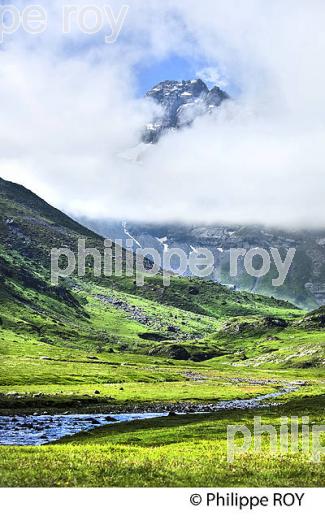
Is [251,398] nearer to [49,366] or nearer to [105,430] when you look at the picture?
[105,430]

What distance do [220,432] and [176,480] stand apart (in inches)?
1356

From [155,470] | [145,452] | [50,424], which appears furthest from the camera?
[50,424]

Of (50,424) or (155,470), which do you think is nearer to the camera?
(155,470)

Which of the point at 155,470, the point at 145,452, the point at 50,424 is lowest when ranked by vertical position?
the point at 50,424

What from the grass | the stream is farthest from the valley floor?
the stream

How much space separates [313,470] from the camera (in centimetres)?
2480

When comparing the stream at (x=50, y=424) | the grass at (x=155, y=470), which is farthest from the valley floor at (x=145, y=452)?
the stream at (x=50, y=424)

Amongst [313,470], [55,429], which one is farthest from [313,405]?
[313,470]

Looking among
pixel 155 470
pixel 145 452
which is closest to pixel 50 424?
pixel 145 452

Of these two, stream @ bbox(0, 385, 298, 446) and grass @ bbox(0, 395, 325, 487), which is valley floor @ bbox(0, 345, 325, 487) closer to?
grass @ bbox(0, 395, 325, 487)

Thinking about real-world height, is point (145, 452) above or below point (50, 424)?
above

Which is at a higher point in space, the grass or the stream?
the grass

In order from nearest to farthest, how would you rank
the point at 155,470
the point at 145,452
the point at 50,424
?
the point at 155,470, the point at 145,452, the point at 50,424

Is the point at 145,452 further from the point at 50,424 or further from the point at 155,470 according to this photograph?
the point at 50,424
